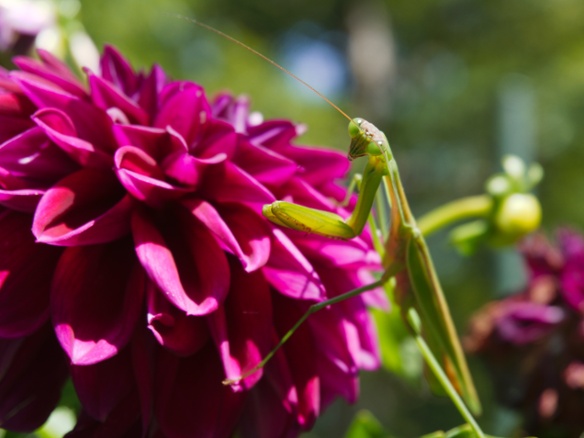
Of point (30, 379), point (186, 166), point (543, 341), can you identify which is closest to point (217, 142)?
point (186, 166)

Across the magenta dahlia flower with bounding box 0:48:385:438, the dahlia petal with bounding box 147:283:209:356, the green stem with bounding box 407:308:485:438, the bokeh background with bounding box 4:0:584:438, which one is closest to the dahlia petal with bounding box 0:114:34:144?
the magenta dahlia flower with bounding box 0:48:385:438

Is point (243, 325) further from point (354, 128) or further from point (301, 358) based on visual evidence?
point (354, 128)

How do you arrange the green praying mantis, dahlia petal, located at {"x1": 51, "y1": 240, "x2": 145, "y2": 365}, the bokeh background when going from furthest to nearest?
the bokeh background
the green praying mantis
dahlia petal, located at {"x1": 51, "y1": 240, "x2": 145, "y2": 365}

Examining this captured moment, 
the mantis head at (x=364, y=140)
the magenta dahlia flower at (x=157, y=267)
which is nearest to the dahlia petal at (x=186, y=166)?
the magenta dahlia flower at (x=157, y=267)

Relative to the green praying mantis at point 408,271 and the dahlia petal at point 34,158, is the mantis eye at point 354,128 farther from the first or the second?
the dahlia petal at point 34,158

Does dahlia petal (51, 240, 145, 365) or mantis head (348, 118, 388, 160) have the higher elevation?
mantis head (348, 118, 388, 160)

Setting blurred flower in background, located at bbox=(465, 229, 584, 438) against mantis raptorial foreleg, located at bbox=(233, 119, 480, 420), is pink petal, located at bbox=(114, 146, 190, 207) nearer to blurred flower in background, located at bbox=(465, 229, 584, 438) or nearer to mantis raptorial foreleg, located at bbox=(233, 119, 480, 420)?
mantis raptorial foreleg, located at bbox=(233, 119, 480, 420)

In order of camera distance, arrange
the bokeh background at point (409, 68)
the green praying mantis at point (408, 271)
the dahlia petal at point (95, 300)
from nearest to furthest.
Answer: the dahlia petal at point (95, 300)
the green praying mantis at point (408, 271)
the bokeh background at point (409, 68)

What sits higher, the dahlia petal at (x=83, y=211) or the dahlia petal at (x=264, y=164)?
the dahlia petal at (x=264, y=164)
